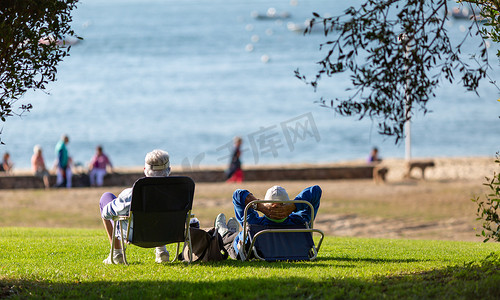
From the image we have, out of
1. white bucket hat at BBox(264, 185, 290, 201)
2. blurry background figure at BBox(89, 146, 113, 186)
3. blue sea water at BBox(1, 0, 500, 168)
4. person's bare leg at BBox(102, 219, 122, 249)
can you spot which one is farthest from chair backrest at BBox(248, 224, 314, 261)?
blue sea water at BBox(1, 0, 500, 168)

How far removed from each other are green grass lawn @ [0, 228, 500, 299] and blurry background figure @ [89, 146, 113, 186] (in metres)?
14.2

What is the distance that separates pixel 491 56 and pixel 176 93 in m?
62.3

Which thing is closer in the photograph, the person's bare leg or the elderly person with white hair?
the elderly person with white hair

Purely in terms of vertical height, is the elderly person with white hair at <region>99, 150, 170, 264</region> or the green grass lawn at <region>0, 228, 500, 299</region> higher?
the elderly person with white hair at <region>99, 150, 170, 264</region>

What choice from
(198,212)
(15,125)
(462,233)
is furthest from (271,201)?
Answer: (15,125)

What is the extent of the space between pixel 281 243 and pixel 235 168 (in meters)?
15.3

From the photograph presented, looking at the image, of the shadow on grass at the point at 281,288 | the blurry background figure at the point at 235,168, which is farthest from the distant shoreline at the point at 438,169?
A: the shadow on grass at the point at 281,288

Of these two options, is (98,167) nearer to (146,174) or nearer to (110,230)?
(110,230)

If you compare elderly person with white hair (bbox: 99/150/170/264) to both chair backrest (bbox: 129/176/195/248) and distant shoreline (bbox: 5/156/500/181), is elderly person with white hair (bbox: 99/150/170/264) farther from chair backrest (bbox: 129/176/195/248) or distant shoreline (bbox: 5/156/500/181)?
distant shoreline (bbox: 5/156/500/181)

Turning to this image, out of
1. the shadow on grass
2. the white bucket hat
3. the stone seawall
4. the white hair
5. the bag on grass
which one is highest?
the white hair

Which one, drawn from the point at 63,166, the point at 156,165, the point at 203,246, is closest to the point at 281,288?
the point at 203,246

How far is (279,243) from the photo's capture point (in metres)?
7.03

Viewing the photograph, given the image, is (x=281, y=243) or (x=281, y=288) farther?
(x=281, y=243)

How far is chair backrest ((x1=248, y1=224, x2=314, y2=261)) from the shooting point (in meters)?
6.96
